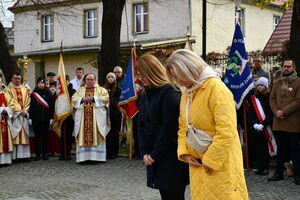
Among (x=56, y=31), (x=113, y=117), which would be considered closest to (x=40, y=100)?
(x=113, y=117)

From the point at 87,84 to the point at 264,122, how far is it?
4.40m

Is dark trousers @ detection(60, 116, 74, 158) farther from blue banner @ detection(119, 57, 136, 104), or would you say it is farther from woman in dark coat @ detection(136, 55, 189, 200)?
woman in dark coat @ detection(136, 55, 189, 200)

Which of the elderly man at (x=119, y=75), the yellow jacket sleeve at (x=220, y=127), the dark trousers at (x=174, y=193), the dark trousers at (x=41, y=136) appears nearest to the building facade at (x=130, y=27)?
the elderly man at (x=119, y=75)

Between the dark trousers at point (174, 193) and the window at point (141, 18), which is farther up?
the window at point (141, 18)

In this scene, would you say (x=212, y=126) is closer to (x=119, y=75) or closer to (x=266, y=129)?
(x=266, y=129)

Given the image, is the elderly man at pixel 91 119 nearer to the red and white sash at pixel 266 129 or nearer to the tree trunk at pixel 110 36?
the tree trunk at pixel 110 36

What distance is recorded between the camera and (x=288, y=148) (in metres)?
9.09

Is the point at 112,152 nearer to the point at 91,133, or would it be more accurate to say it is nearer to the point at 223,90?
the point at 91,133

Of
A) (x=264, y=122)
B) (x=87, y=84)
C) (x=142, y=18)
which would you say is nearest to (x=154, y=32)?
(x=142, y=18)

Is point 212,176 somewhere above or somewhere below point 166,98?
below

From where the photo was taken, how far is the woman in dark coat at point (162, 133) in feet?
15.8

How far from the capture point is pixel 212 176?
407 centimetres

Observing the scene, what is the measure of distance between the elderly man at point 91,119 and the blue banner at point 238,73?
3.04 meters

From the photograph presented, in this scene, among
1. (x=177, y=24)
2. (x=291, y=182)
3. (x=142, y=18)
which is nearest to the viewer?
(x=291, y=182)
